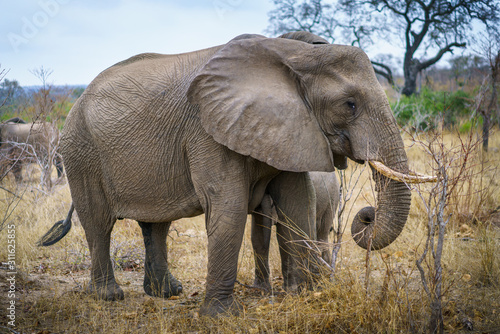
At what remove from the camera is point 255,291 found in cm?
496

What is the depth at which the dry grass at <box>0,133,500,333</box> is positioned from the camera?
342 centimetres

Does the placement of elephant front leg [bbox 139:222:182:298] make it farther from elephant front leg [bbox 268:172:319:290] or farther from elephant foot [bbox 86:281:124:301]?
elephant front leg [bbox 268:172:319:290]

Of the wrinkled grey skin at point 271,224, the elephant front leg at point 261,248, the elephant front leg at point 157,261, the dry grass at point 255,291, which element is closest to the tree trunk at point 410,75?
the dry grass at point 255,291

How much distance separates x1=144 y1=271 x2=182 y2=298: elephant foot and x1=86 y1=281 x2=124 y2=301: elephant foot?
0.35 m

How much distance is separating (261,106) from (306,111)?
0.34 meters

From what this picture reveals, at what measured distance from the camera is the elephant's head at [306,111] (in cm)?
343

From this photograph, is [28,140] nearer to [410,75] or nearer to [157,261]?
[157,261]

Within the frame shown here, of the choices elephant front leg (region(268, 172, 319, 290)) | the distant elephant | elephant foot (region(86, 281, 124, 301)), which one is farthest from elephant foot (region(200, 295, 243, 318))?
the distant elephant

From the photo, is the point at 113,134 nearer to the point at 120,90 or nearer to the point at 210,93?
the point at 120,90

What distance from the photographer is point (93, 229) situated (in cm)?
475

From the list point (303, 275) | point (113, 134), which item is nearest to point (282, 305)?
point (303, 275)

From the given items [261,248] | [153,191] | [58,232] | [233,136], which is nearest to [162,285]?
[261,248]

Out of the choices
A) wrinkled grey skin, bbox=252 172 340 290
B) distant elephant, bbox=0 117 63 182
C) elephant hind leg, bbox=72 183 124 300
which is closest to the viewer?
elephant hind leg, bbox=72 183 124 300

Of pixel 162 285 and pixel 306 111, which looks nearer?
pixel 306 111
